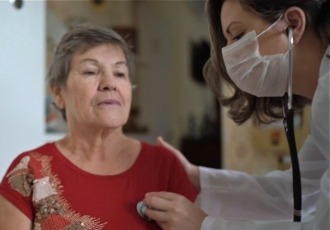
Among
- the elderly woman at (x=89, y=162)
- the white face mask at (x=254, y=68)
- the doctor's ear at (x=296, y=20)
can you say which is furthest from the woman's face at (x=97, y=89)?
the doctor's ear at (x=296, y=20)

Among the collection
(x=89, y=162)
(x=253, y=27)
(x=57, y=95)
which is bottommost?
(x=89, y=162)

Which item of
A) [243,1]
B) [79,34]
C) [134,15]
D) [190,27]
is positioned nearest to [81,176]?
[79,34]

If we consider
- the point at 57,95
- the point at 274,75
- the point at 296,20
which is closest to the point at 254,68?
the point at 274,75

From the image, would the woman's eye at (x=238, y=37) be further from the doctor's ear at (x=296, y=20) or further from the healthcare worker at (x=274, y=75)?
the doctor's ear at (x=296, y=20)

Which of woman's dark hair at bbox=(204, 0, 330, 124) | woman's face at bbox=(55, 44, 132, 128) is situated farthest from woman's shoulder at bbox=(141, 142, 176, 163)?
woman's dark hair at bbox=(204, 0, 330, 124)

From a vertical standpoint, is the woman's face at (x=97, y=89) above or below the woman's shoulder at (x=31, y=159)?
above

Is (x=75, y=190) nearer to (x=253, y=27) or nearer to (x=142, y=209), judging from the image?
(x=142, y=209)

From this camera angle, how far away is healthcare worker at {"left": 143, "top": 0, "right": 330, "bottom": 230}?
971 millimetres

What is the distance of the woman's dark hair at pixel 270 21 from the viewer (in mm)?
1006

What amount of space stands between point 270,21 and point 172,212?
21.2 inches

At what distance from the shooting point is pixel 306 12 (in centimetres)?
100

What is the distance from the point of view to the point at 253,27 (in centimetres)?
106

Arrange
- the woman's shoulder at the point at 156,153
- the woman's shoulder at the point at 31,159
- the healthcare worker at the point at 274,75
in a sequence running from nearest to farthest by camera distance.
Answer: the healthcare worker at the point at 274,75 → the woman's shoulder at the point at 31,159 → the woman's shoulder at the point at 156,153

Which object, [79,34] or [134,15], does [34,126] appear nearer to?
[79,34]
